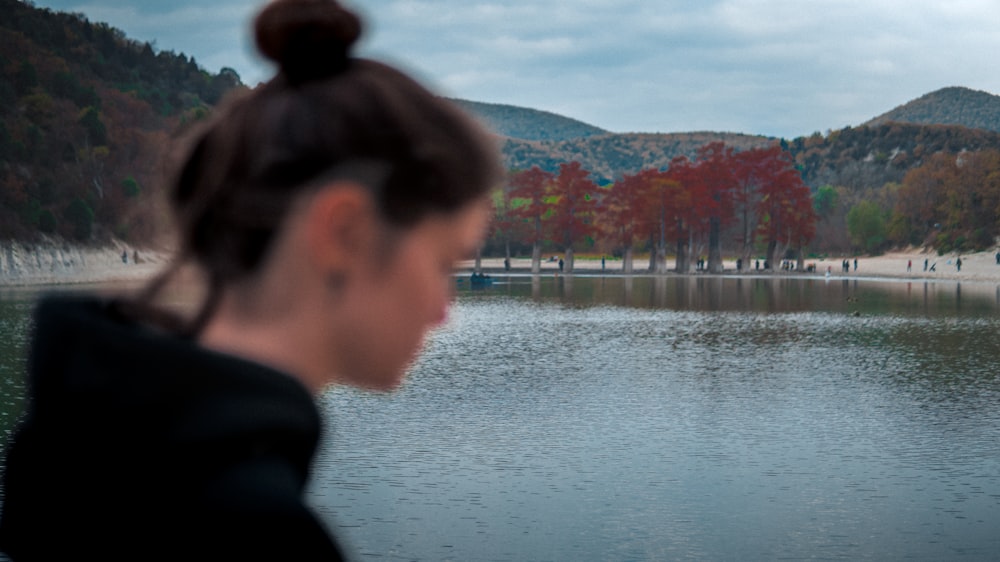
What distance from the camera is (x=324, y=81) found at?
0.95 meters

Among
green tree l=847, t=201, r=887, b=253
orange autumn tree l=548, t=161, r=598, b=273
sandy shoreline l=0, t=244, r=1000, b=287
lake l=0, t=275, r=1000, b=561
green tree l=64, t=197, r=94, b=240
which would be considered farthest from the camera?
green tree l=847, t=201, r=887, b=253

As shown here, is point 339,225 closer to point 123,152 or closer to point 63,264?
point 63,264

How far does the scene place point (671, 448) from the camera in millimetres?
16844

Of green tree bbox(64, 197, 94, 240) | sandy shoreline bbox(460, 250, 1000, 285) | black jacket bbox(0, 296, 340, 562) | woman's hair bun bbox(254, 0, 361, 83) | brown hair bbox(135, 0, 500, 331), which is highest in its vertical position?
green tree bbox(64, 197, 94, 240)

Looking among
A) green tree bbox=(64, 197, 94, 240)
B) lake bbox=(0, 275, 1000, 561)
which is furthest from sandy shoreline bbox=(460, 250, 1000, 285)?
lake bbox=(0, 275, 1000, 561)

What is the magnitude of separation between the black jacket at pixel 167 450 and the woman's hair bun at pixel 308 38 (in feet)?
0.88

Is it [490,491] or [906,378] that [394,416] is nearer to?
[490,491]

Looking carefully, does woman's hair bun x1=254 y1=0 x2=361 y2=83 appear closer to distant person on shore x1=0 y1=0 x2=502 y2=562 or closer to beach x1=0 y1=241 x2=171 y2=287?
distant person on shore x1=0 y1=0 x2=502 y2=562

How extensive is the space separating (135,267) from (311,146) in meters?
81.4

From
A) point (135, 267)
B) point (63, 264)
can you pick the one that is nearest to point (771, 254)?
point (135, 267)

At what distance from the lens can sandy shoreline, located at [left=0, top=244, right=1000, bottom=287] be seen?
68.6 metres

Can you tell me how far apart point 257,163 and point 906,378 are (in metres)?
26.1

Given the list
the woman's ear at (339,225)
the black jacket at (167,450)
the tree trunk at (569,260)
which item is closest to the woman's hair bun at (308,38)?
the woman's ear at (339,225)

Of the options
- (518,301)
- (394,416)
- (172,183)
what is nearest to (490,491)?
(394,416)
